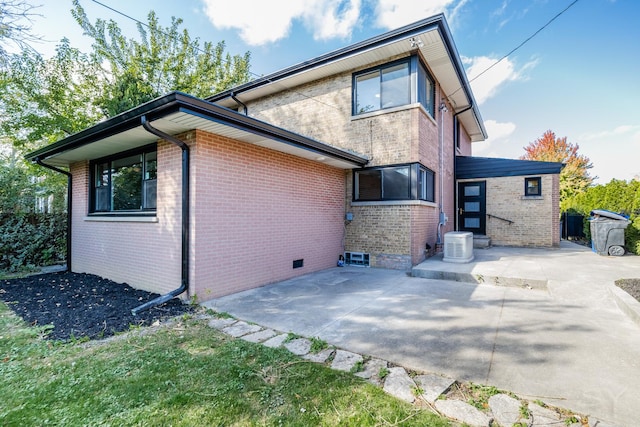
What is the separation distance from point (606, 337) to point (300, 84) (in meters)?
9.19

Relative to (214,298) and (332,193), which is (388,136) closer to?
(332,193)

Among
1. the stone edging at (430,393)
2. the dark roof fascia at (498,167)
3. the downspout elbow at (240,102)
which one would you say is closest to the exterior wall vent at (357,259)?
the stone edging at (430,393)

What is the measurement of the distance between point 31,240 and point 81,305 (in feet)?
18.1

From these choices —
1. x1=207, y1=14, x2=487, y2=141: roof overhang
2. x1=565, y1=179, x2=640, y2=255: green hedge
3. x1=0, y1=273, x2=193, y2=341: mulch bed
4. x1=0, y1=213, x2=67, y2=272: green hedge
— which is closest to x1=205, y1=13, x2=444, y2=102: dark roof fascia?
x1=207, y1=14, x2=487, y2=141: roof overhang

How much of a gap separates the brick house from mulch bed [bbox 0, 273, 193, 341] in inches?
13.0

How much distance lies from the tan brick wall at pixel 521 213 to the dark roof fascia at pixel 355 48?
6387mm

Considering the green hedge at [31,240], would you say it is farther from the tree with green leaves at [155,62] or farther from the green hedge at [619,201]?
the green hedge at [619,201]

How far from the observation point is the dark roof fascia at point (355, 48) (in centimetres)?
627

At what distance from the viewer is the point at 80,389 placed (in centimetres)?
240

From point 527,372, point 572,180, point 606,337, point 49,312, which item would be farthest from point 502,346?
point 572,180

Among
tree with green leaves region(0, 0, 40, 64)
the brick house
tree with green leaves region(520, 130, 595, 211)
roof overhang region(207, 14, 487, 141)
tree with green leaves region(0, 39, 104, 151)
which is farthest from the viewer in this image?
tree with green leaves region(520, 130, 595, 211)

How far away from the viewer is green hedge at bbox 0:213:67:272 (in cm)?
766

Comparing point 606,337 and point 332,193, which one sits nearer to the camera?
point 606,337

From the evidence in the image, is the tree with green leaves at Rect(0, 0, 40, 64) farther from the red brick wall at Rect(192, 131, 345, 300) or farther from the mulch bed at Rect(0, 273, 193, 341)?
the mulch bed at Rect(0, 273, 193, 341)
